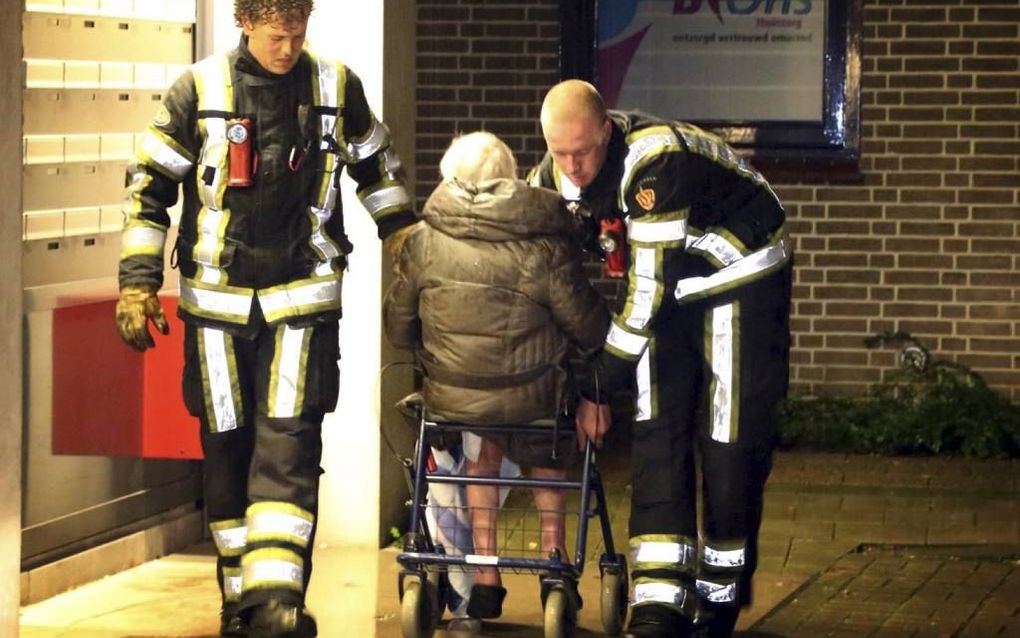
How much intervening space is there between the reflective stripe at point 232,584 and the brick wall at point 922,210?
532 cm

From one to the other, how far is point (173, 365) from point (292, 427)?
1282mm

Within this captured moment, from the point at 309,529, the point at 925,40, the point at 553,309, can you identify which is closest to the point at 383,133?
the point at 553,309

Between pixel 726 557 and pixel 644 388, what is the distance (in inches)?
23.8

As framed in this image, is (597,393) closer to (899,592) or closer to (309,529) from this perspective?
(309,529)

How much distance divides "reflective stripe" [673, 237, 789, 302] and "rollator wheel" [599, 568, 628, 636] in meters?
0.89

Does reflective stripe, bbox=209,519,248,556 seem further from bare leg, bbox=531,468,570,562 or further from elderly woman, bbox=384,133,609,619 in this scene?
bare leg, bbox=531,468,570,562

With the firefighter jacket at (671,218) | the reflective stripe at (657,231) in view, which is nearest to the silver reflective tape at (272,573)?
the firefighter jacket at (671,218)

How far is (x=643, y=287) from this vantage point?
6141mm

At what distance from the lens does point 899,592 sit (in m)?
7.46

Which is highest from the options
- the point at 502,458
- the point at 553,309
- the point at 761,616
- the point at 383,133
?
the point at 383,133

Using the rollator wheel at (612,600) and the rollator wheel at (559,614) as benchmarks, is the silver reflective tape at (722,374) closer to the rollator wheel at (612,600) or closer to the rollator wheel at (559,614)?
the rollator wheel at (612,600)

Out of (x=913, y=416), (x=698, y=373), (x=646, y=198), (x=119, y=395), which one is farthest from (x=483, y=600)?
(x=913, y=416)

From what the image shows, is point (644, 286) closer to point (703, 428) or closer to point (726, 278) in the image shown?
point (726, 278)

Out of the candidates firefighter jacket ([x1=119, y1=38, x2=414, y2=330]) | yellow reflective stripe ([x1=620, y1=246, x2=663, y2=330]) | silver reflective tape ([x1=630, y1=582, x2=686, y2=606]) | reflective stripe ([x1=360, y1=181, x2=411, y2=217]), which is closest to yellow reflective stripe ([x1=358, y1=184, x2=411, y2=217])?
reflective stripe ([x1=360, y1=181, x2=411, y2=217])
